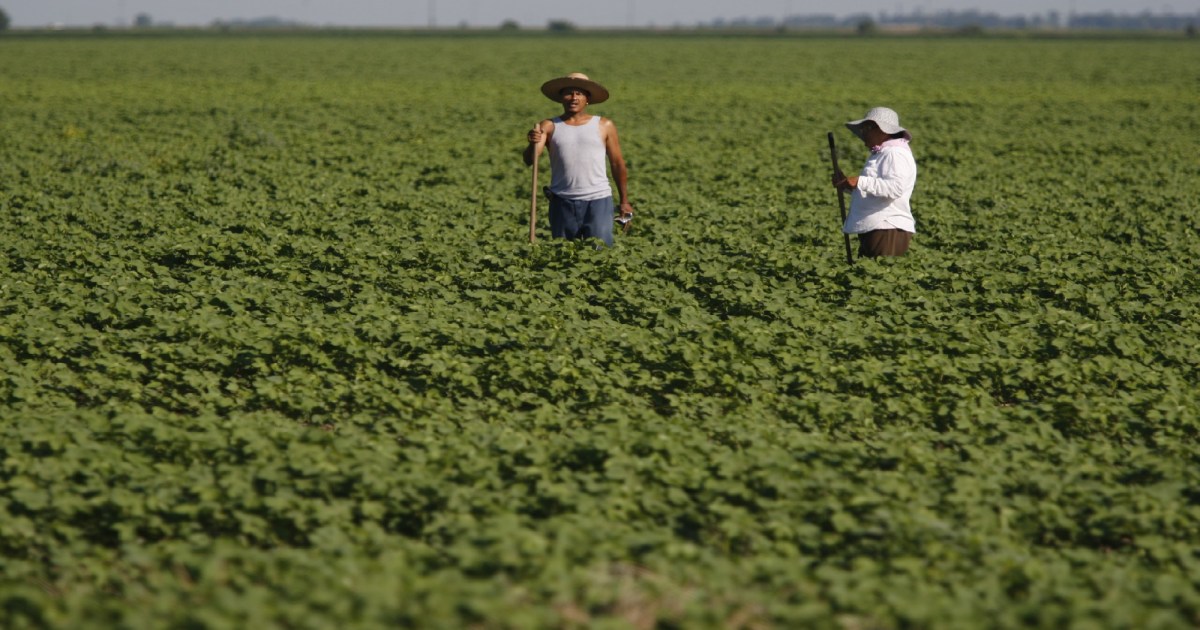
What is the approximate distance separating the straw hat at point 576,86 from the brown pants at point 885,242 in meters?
2.57

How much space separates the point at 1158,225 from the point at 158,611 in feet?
37.5

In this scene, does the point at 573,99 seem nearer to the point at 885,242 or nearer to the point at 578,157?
the point at 578,157

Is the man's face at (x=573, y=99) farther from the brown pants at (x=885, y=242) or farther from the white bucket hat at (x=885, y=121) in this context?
the brown pants at (x=885, y=242)

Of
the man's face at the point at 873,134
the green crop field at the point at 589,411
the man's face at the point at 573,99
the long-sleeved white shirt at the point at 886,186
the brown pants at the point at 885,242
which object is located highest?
the man's face at the point at 573,99

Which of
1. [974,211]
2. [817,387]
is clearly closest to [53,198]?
[817,387]

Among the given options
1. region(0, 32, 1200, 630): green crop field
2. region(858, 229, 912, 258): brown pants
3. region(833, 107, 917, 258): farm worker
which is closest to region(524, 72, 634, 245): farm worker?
region(0, 32, 1200, 630): green crop field

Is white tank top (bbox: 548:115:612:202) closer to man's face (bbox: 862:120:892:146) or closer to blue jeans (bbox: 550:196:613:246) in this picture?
blue jeans (bbox: 550:196:613:246)

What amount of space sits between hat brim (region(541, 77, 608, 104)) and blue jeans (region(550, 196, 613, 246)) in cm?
90

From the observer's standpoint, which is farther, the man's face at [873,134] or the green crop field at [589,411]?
the man's face at [873,134]

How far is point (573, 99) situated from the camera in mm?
9547

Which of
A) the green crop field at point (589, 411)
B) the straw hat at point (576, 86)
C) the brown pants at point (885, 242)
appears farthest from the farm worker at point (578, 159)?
the brown pants at point (885, 242)

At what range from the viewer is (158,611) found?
168 inches

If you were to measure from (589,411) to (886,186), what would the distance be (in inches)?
142

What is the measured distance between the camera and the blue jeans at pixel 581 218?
392 inches
